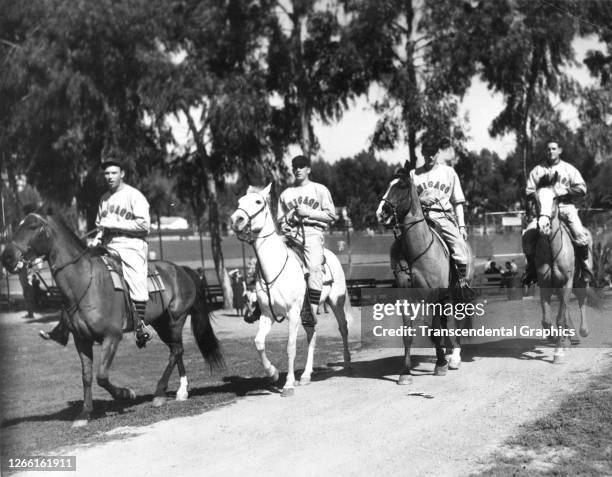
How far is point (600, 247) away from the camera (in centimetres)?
2094

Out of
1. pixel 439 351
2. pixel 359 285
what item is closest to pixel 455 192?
pixel 439 351

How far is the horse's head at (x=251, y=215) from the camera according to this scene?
877 centimetres

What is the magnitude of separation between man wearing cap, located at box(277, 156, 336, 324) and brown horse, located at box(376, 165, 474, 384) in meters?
1.04

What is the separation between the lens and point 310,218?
10078mm

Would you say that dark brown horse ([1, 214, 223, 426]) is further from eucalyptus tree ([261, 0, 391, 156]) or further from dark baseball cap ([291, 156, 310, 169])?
eucalyptus tree ([261, 0, 391, 156])

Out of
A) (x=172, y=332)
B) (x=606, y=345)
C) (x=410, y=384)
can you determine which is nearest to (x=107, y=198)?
(x=172, y=332)

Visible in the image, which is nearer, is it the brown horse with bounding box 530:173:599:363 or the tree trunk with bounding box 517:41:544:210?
the brown horse with bounding box 530:173:599:363

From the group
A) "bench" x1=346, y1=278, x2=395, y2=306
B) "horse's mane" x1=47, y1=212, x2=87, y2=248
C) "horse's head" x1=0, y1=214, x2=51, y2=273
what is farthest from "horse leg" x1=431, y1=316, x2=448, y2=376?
"bench" x1=346, y1=278, x2=395, y2=306

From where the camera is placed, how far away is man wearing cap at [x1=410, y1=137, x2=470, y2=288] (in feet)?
33.6

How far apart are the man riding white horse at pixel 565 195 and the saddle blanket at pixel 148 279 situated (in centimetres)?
574

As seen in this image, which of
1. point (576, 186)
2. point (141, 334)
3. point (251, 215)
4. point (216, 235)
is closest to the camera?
point (251, 215)

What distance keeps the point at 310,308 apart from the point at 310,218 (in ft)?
4.22

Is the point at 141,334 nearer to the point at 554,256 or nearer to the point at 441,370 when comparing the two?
the point at 441,370

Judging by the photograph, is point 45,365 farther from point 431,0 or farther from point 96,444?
point 431,0
